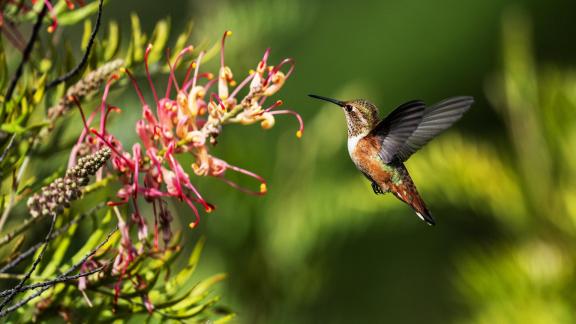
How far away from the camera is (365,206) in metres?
→ 1.50

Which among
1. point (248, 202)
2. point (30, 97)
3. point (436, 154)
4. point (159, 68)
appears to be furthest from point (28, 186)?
point (436, 154)

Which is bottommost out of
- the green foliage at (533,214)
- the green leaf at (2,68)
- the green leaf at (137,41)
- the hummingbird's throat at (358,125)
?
the green foliage at (533,214)

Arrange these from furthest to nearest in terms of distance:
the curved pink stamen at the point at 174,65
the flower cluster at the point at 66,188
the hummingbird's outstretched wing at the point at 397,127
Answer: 1. the hummingbird's outstretched wing at the point at 397,127
2. the curved pink stamen at the point at 174,65
3. the flower cluster at the point at 66,188

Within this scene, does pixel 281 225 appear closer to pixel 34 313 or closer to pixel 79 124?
pixel 79 124

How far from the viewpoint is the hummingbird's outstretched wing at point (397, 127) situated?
100cm

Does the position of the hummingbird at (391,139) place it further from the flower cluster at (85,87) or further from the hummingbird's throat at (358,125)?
the flower cluster at (85,87)

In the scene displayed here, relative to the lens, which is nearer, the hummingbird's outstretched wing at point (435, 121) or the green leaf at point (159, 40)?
the green leaf at point (159, 40)

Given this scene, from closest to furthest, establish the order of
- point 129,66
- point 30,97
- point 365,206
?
point 30,97 → point 129,66 → point 365,206

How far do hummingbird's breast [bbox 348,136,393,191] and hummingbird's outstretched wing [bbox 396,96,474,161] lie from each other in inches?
1.1

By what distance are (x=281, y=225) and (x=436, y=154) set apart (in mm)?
326

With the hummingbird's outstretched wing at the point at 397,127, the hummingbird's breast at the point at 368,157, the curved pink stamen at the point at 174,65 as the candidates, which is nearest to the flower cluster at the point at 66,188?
the curved pink stamen at the point at 174,65

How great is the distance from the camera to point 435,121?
1.08m

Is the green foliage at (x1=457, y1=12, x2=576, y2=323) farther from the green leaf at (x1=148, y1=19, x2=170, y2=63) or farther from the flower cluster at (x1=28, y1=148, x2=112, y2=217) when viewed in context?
the flower cluster at (x1=28, y1=148, x2=112, y2=217)

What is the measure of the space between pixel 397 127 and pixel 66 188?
541 mm
